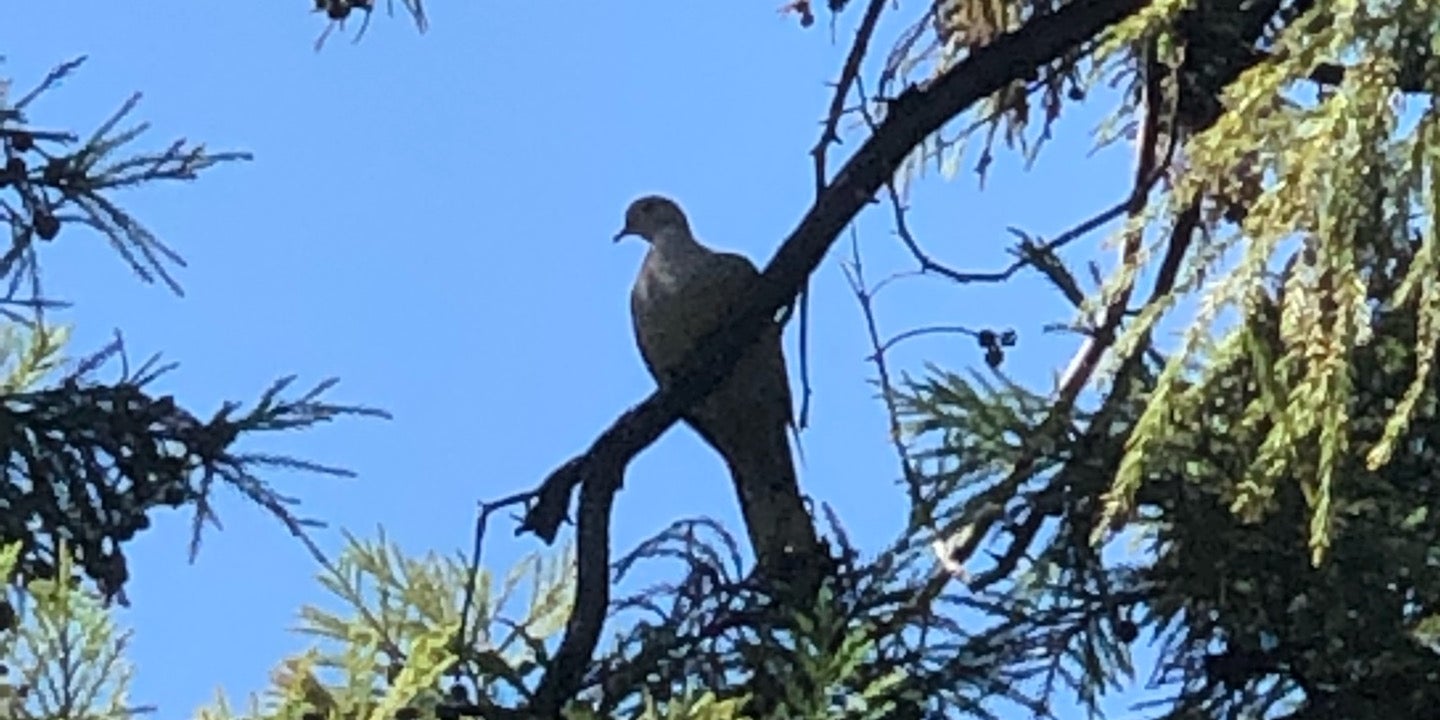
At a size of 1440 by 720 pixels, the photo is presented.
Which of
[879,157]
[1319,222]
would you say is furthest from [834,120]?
[1319,222]

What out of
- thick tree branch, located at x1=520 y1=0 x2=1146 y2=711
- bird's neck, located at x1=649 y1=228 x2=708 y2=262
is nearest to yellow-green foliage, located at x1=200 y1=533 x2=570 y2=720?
thick tree branch, located at x1=520 y1=0 x2=1146 y2=711

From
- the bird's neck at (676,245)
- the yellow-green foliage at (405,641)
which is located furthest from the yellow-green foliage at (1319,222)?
the bird's neck at (676,245)

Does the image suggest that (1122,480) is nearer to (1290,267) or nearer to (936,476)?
(1290,267)

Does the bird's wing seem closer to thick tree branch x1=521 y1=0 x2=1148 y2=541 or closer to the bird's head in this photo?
the bird's head

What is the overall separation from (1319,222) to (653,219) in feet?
Answer: 9.25

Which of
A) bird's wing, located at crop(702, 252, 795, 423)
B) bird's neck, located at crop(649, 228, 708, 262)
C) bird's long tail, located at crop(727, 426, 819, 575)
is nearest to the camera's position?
bird's long tail, located at crop(727, 426, 819, 575)

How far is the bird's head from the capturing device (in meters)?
4.34

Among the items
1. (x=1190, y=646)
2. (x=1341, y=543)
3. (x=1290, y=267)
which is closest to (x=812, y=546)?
(x=1190, y=646)

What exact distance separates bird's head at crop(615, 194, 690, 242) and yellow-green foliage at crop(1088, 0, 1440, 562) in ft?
8.21

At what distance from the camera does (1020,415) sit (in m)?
2.28

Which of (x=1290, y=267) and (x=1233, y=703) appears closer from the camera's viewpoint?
(x=1290, y=267)

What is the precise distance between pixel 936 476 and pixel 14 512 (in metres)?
1.03

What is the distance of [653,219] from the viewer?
4.45m

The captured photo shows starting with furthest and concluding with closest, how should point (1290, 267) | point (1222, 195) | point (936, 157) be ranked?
point (936, 157)
point (1222, 195)
point (1290, 267)
